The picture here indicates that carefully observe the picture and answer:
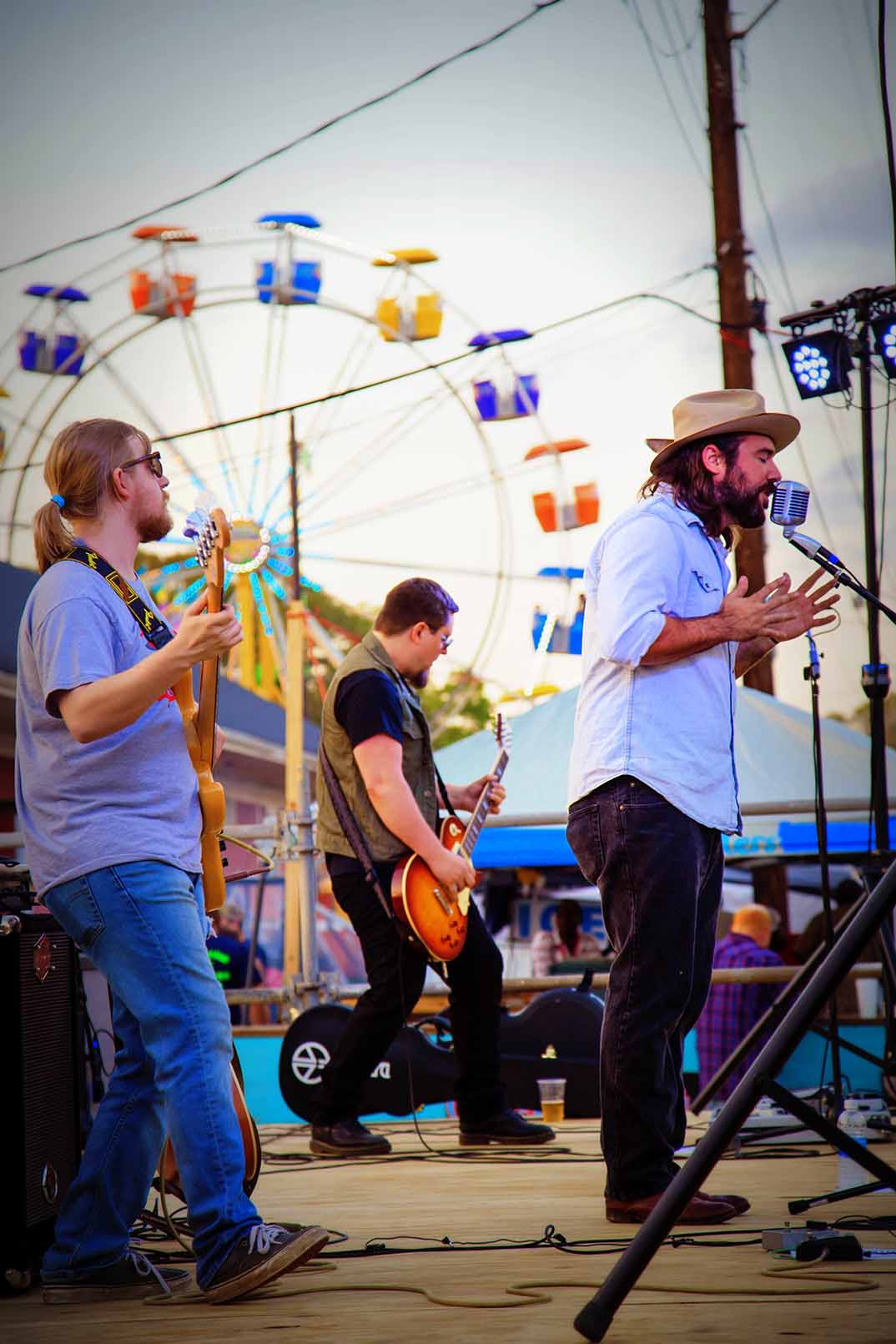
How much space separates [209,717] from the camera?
2561 mm

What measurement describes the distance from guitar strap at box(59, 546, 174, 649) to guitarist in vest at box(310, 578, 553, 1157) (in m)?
1.67

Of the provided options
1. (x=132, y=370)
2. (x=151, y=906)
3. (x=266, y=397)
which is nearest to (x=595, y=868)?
(x=151, y=906)

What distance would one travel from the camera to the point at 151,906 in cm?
236

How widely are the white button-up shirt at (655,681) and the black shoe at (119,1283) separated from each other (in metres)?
1.20

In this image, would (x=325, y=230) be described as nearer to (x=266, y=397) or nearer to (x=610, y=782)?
(x=266, y=397)

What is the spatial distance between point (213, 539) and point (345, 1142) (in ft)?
7.82

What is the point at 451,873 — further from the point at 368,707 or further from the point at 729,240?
the point at 729,240

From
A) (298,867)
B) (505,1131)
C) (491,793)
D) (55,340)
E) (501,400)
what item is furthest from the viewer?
(501,400)

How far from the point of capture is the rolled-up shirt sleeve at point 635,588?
9.37ft

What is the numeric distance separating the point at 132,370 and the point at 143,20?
390 cm

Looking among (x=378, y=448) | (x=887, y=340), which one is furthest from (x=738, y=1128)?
(x=378, y=448)

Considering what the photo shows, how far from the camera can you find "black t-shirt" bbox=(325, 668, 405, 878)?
4230mm

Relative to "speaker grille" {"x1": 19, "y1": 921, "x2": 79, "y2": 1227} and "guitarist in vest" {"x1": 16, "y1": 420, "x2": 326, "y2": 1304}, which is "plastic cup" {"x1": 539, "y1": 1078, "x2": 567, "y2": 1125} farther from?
"guitarist in vest" {"x1": 16, "y1": 420, "x2": 326, "y2": 1304}

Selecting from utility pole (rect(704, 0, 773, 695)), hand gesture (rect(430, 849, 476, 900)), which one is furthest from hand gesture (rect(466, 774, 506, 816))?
utility pole (rect(704, 0, 773, 695))
